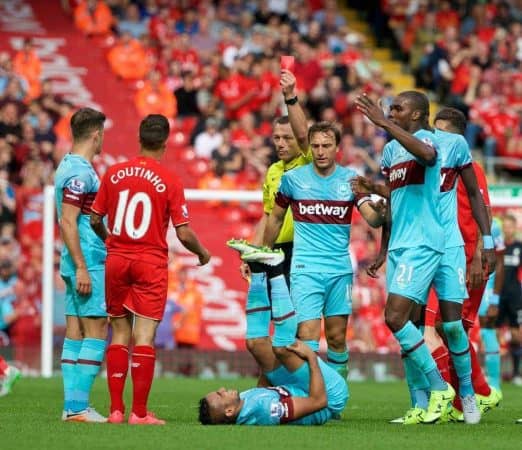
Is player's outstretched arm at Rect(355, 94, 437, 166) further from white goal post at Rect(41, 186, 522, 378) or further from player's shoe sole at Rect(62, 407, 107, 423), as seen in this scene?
white goal post at Rect(41, 186, 522, 378)

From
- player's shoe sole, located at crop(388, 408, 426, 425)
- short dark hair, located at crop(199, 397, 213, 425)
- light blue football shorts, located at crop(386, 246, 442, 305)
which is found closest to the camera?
short dark hair, located at crop(199, 397, 213, 425)

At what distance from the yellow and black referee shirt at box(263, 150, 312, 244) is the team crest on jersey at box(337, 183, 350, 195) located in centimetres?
68

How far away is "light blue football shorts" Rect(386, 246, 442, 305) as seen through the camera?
1185 centimetres

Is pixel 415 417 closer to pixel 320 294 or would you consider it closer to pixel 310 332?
pixel 310 332

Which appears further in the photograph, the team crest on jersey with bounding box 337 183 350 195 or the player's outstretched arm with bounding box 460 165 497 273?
the team crest on jersey with bounding box 337 183 350 195

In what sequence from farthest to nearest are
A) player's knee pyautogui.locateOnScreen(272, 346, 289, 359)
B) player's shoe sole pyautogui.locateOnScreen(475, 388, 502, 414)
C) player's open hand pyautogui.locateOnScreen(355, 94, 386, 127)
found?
1. player's shoe sole pyautogui.locateOnScreen(475, 388, 502, 414)
2. player's knee pyautogui.locateOnScreen(272, 346, 289, 359)
3. player's open hand pyautogui.locateOnScreen(355, 94, 386, 127)

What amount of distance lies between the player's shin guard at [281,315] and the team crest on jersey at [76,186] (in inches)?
69.9

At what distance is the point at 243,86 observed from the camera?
2648cm

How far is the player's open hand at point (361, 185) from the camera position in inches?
488

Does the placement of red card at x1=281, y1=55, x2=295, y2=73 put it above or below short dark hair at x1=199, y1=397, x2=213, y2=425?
above

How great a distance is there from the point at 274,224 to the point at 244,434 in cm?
252

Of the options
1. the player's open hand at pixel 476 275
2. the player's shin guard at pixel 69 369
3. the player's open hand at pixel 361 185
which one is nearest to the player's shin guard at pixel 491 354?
the player's open hand at pixel 476 275

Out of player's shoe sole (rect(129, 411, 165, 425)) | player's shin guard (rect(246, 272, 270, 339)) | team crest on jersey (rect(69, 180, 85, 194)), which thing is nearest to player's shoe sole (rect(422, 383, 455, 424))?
player's shin guard (rect(246, 272, 270, 339))

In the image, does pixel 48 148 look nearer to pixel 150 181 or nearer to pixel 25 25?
pixel 25 25
